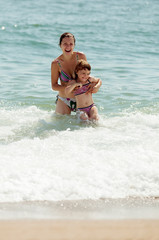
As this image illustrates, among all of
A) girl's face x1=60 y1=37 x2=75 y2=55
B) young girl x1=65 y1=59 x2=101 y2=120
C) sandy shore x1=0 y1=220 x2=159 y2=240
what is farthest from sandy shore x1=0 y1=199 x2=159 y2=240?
girl's face x1=60 y1=37 x2=75 y2=55

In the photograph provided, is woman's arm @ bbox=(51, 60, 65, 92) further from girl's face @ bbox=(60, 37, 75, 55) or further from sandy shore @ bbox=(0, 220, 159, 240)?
sandy shore @ bbox=(0, 220, 159, 240)

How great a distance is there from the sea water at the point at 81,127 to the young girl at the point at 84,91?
172mm

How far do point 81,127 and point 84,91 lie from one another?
54 centimetres

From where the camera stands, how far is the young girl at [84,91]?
585 cm

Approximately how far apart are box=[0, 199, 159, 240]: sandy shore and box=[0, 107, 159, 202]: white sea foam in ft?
0.49

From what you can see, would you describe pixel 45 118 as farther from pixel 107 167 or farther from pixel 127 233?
pixel 127 233

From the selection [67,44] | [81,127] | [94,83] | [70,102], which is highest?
[67,44]

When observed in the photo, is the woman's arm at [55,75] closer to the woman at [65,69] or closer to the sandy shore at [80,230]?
the woman at [65,69]

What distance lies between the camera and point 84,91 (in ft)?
19.7

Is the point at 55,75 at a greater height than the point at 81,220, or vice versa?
the point at 55,75

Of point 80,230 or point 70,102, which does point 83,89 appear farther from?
point 80,230

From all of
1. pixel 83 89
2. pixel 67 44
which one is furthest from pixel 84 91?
pixel 67 44

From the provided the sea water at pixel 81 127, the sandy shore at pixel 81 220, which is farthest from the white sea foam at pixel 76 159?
the sandy shore at pixel 81 220

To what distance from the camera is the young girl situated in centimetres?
585
